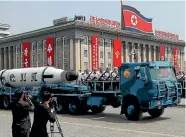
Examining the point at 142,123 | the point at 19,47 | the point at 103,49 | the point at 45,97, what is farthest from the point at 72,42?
the point at 45,97

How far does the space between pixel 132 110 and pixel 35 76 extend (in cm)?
774

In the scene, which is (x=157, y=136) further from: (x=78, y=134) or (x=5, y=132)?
(x=5, y=132)

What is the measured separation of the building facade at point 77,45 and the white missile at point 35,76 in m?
47.7

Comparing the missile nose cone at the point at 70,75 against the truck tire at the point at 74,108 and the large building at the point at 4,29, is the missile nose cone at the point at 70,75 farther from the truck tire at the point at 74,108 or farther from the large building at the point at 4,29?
the large building at the point at 4,29

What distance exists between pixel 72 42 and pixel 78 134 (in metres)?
60.3

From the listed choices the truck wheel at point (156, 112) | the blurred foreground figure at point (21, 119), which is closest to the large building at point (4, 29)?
the truck wheel at point (156, 112)

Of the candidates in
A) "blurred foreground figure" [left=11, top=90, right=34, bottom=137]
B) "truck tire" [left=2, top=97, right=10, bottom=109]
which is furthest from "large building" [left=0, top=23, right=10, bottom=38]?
"blurred foreground figure" [left=11, top=90, right=34, bottom=137]

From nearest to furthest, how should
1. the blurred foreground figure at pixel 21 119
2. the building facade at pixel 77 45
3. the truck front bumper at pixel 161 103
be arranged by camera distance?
the blurred foreground figure at pixel 21 119
the truck front bumper at pixel 161 103
the building facade at pixel 77 45

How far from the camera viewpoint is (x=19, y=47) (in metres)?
85.8

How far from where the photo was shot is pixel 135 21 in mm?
77250

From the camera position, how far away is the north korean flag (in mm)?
73750

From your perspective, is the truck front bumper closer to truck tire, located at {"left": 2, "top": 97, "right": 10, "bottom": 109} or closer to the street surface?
the street surface

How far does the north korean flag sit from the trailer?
5712cm

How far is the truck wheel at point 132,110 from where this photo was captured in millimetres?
14724
